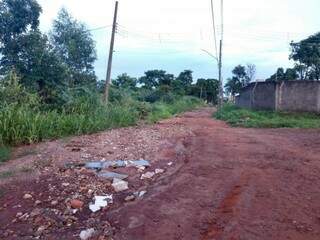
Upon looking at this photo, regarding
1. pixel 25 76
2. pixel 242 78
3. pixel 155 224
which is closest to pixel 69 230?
pixel 155 224

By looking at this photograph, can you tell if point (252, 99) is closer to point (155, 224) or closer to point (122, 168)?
point (122, 168)

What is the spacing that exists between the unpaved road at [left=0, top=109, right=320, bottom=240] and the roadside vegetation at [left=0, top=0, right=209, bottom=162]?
9.34ft

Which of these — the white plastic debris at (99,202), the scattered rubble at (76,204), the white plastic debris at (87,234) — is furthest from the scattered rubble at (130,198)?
the white plastic debris at (87,234)

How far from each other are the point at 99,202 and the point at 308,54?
105ft

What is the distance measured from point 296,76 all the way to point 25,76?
2625cm

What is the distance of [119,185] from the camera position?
237 inches

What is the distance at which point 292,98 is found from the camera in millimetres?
19875

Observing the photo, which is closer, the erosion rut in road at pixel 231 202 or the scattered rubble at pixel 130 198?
the erosion rut in road at pixel 231 202

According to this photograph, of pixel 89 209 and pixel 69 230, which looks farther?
pixel 89 209

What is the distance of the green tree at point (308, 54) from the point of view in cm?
3344

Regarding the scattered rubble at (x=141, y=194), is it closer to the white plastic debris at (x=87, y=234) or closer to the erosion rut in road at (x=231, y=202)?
the erosion rut in road at (x=231, y=202)

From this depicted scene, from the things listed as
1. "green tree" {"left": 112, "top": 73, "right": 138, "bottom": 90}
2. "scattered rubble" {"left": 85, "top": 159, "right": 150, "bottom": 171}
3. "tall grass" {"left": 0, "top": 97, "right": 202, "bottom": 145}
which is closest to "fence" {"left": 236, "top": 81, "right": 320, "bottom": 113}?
"tall grass" {"left": 0, "top": 97, "right": 202, "bottom": 145}

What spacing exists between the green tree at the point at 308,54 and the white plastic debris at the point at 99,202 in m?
31.1

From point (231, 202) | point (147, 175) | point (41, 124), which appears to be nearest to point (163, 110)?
point (41, 124)
